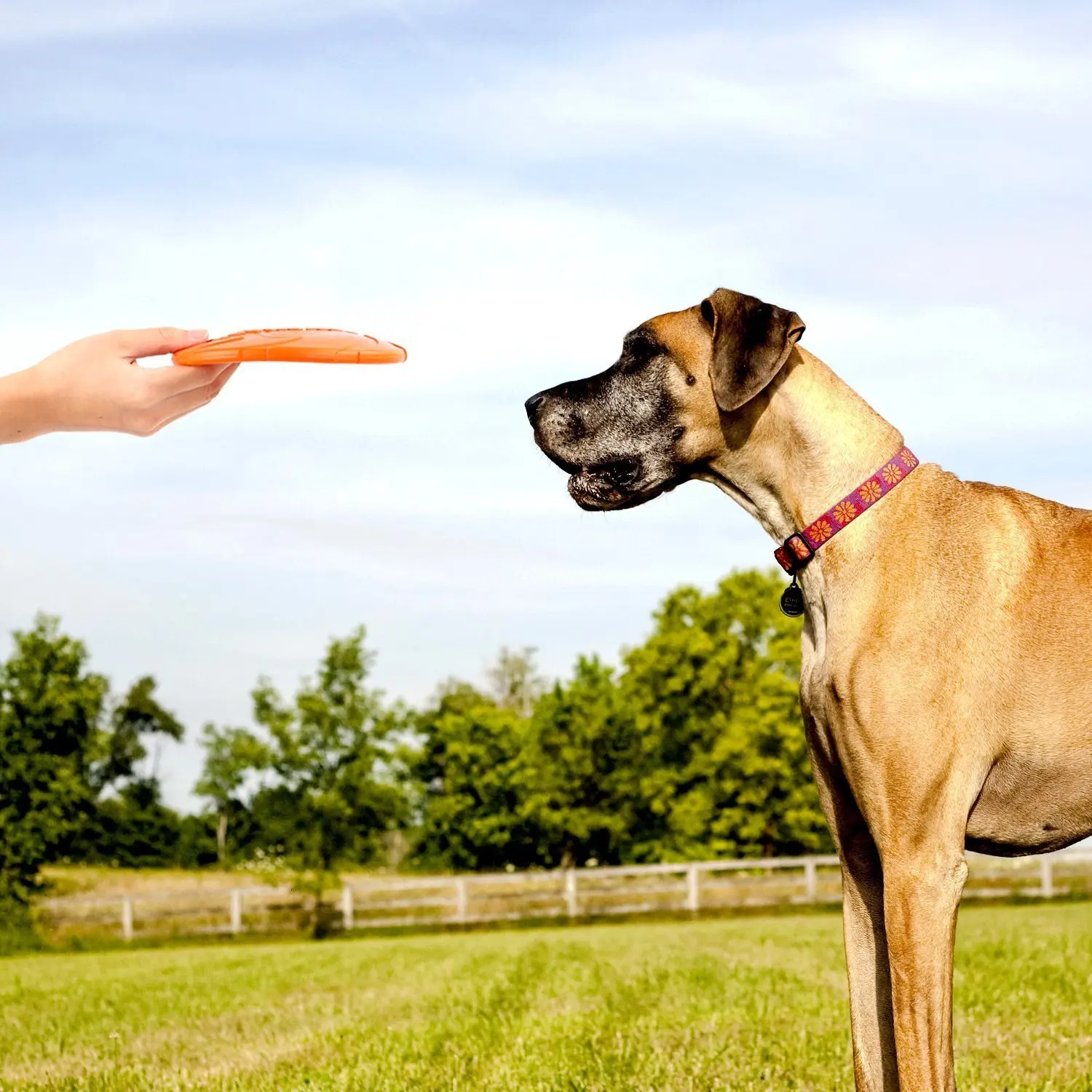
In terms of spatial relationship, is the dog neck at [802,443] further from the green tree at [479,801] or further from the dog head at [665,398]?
the green tree at [479,801]

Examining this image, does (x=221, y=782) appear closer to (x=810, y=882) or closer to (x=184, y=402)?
(x=810, y=882)

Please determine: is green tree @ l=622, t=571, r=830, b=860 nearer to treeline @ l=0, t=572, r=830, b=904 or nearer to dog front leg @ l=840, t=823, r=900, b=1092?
treeline @ l=0, t=572, r=830, b=904

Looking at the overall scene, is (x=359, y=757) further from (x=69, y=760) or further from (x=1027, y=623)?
(x=1027, y=623)

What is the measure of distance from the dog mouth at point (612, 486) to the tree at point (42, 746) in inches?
1215

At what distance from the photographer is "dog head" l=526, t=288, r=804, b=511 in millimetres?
4441

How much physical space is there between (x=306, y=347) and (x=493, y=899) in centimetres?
2879

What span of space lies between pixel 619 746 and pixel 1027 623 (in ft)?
116

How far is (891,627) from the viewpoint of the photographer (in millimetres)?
4223

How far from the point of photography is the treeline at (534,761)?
32750mm

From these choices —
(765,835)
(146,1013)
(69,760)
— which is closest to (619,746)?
(765,835)

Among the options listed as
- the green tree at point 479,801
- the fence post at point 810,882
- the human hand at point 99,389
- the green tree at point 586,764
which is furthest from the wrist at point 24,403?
the green tree at point 479,801

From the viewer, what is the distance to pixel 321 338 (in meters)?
4.29

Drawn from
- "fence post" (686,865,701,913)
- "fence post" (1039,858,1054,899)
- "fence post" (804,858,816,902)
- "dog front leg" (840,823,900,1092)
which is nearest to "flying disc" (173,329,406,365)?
"dog front leg" (840,823,900,1092)

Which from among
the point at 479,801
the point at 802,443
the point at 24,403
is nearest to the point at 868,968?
the point at 802,443
